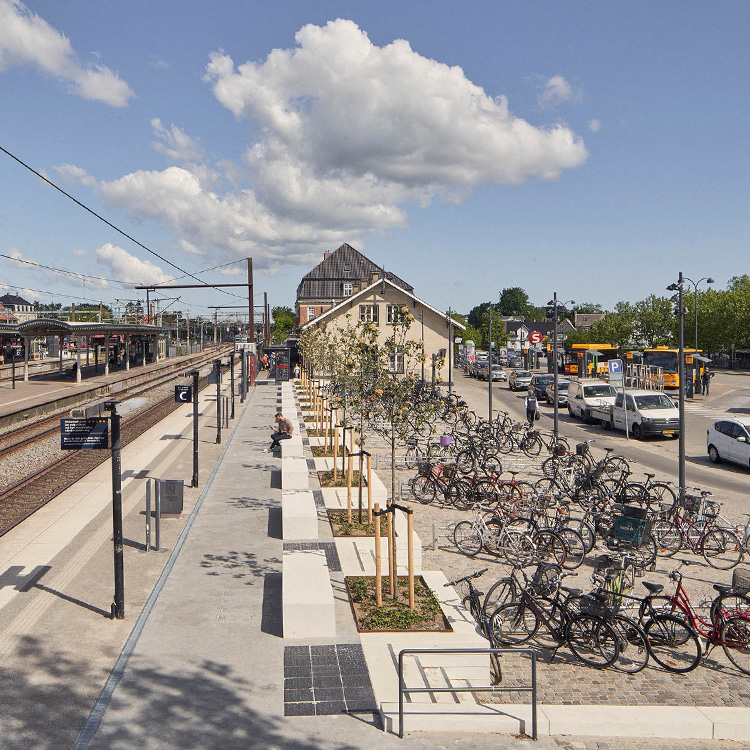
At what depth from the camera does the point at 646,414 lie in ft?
82.2

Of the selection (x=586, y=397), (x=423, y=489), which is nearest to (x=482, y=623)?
(x=423, y=489)

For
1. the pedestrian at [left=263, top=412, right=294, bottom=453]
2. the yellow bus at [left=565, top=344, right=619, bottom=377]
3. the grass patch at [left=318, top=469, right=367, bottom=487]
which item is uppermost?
the yellow bus at [left=565, top=344, right=619, bottom=377]

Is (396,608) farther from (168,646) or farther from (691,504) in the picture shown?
(691,504)

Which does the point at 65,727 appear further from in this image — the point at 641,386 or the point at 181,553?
the point at 641,386

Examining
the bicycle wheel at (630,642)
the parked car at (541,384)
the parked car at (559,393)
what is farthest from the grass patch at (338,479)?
the parked car at (541,384)

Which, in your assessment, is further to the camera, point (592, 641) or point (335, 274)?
point (335, 274)

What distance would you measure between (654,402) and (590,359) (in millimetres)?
36192

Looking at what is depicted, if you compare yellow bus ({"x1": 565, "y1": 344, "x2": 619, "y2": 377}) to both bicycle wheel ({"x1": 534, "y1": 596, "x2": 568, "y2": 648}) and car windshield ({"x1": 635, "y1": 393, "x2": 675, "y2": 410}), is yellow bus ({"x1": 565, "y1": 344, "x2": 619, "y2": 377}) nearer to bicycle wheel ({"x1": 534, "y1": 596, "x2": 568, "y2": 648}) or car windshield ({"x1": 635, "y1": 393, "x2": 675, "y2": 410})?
car windshield ({"x1": 635, "y1": 393, "x2": 675, "y2": 410})

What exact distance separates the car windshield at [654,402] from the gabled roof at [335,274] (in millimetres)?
60801

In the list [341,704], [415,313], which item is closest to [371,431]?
[341,704]

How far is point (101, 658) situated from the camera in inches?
285

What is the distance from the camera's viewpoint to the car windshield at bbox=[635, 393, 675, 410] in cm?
2586

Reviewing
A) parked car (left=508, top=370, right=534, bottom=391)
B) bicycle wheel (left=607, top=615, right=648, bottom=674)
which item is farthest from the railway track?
parked car (left=508, top=370, right=534, bottom=391)

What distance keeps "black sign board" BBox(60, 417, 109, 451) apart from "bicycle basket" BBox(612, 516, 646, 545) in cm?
712
